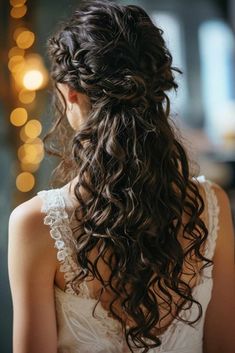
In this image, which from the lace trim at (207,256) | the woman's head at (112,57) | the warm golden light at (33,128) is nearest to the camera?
the woman's head at (112,57)

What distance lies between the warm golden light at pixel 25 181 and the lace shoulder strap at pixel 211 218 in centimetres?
64

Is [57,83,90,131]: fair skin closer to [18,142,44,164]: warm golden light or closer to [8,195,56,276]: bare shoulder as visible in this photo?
[8,195,56,276]: bare shoulder

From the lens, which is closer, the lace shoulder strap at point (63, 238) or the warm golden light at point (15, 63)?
the lace shoulder strap at point (63, 238)

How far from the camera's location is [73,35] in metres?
0.98

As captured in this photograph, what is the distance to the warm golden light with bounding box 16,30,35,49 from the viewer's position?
4.99ft

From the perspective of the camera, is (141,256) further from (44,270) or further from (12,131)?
(12,131)

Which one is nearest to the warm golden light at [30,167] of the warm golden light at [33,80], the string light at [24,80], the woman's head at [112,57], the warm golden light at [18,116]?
the string light at [24,80]

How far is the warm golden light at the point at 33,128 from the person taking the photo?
1.49m

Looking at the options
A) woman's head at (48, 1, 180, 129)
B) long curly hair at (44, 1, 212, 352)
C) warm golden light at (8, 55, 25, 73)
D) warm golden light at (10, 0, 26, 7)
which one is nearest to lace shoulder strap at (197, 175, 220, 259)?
long curly hair at (44, 1, 212, 352)

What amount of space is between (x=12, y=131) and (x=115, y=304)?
2.35ft

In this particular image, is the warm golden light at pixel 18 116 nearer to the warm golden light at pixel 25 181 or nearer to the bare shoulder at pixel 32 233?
the warm golden light at pixel 25 181

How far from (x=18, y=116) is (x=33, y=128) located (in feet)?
0.22

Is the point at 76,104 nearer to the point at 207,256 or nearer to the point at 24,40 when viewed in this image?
the point at 207,256

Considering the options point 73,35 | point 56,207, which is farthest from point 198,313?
point 73,35
